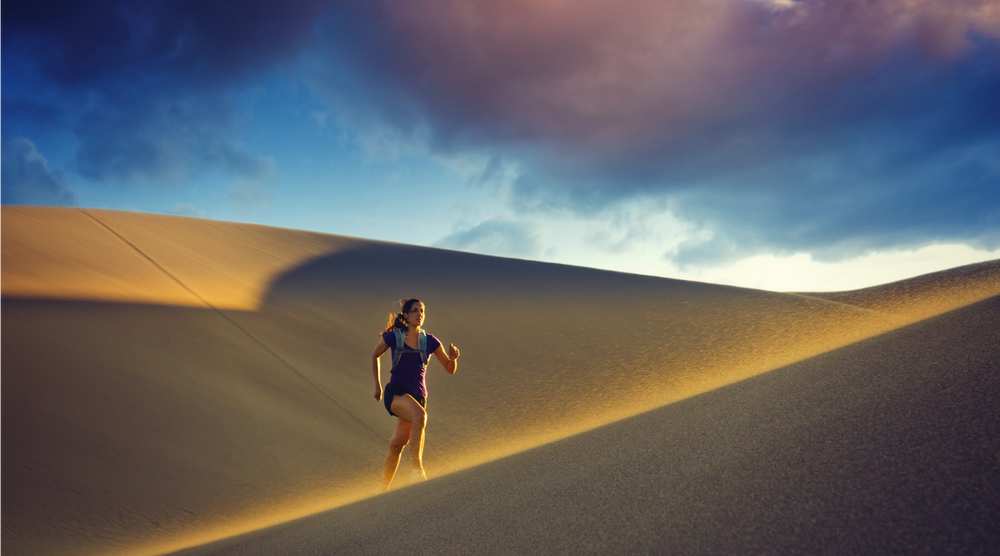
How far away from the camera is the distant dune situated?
4.01 meters

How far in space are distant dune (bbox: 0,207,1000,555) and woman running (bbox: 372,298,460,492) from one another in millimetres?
352

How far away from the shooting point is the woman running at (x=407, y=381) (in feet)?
12.1

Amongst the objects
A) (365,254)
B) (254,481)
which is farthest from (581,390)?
(365,254)

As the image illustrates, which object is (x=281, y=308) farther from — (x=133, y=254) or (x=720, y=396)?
(x=720, y=396)

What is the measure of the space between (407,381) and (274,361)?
3830 mm

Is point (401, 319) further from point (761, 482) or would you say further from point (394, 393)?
point (761, 482)

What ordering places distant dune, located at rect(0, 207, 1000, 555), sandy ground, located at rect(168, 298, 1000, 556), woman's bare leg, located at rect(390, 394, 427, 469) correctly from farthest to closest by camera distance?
1. distant dune, located at rect(0, 207, 1000, 555)
2. woman's bare leg, located at rect(390, 394, 427, 469)
3. sandy ground, located at rect(168, 298, 1000, 556)

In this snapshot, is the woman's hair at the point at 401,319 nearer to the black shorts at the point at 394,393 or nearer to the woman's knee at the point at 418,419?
the black shorts at the point at 394,393

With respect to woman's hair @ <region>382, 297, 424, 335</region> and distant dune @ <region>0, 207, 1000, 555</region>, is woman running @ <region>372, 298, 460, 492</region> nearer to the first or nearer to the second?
woman's hair @ <region>382, 297, 424, 335</region>

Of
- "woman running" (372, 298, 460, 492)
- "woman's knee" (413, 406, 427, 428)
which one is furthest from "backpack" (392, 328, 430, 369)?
"woman's knee" (413, 406, 427, 428)

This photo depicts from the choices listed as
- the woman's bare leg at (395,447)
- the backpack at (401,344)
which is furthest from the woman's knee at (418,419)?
the backpack at (401,344)

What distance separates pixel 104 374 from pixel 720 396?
5814mm

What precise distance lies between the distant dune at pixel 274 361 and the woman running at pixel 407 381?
352 mm

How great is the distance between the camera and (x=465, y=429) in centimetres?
611
